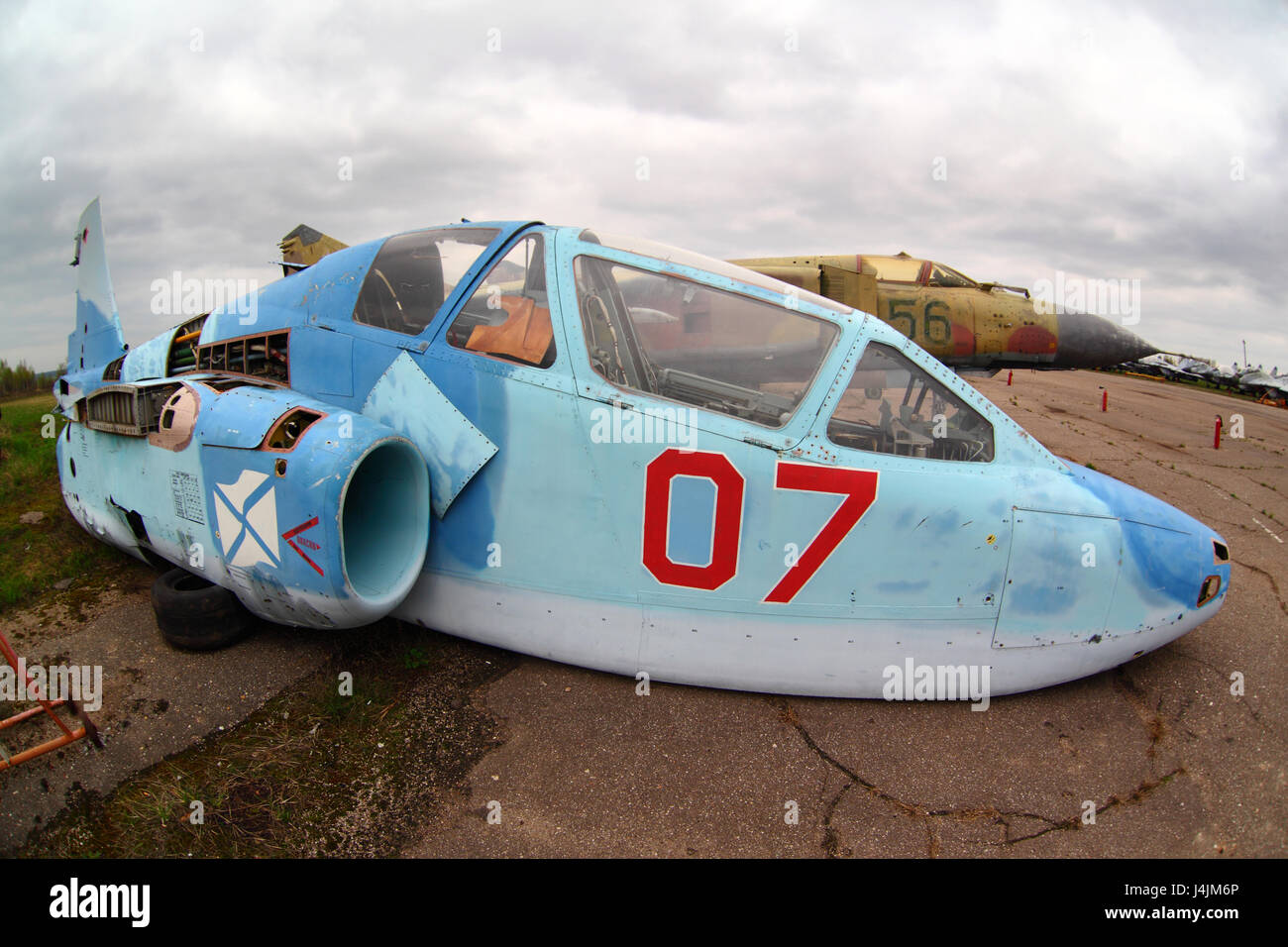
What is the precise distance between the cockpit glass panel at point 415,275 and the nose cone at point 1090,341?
9.60 metres

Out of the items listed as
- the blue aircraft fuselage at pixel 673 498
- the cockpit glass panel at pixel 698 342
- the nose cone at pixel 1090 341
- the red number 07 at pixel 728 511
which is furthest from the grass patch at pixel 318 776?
the nose cone at pixel 1090 341

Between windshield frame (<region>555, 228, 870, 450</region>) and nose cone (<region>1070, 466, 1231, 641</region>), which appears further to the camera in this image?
nose cone (<region>1070, 466, 1231, 641</region>)

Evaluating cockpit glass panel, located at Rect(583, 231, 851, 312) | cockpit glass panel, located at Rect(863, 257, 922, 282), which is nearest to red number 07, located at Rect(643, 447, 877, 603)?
cockpit glass panel, located at Rect(583, 231, 851, 312)

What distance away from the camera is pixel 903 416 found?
3904 mm

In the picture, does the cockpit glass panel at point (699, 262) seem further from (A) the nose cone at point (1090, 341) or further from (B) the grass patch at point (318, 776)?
(A) the nose cone at point (1090, 341)

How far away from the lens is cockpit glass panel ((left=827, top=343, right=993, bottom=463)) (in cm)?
382

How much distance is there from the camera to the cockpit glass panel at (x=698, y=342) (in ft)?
12.7

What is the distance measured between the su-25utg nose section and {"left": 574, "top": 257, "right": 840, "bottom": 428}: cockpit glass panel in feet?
4.76

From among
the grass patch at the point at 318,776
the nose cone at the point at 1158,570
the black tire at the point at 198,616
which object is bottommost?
the grass patch at the point at 318,776

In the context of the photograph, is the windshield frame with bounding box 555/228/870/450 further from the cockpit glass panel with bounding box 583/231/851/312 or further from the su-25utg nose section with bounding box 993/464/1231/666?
the su-25utg nose section with bounding box 993/464/1231/666

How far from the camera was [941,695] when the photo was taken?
3986 millimetres

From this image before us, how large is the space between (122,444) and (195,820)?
2.98 m

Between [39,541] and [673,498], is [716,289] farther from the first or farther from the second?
[39,541]
